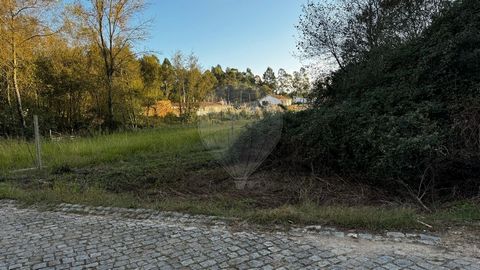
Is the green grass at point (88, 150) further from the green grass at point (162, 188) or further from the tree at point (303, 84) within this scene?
the tree at point (303, 84)

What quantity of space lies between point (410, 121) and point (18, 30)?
14.0 m

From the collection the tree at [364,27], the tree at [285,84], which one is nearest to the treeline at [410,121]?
the tree at [364,27]

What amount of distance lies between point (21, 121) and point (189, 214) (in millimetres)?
13504

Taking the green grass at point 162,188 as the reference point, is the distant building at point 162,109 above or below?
above

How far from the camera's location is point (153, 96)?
23.7 m

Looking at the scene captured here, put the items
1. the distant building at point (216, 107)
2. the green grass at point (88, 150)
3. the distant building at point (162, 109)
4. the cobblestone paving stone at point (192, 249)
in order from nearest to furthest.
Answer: the cobblestone paving stone at point (192, 249) < the distant building at point (216, 107) < the green grass at point (88, 150) < the distant building at point (162, 109)

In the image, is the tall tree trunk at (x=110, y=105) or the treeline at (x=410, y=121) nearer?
the treeline at (x=410, y=121)

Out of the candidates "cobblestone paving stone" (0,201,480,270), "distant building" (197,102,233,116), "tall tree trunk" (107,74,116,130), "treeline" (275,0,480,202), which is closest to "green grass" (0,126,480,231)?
"cobblestone paving stone" (0,201,480,270)

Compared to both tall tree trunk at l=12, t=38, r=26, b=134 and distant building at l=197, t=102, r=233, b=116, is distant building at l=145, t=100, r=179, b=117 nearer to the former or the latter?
tall tree trunk at l=12, t=38, r=26, b=134

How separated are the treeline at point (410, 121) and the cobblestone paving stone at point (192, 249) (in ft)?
6.27

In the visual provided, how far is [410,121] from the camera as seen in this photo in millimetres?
5242

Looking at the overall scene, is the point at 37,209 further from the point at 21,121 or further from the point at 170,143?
the point at 21,121

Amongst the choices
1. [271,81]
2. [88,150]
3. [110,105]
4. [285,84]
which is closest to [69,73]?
[110,105]

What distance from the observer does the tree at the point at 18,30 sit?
12836 millimetres
